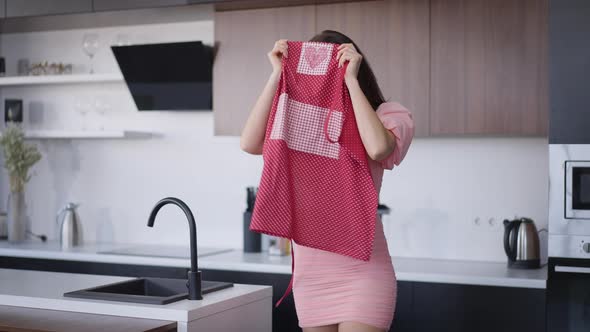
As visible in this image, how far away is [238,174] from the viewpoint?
424 centimetres

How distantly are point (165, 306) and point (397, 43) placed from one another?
1804 mm

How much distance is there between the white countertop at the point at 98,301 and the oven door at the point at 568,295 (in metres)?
1.05

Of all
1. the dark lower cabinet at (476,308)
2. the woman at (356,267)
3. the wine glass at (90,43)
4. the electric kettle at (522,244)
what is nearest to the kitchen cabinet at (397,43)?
the electric kettle at (522,244)

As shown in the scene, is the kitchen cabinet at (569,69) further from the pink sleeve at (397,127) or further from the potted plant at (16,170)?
the potted plant at (16,170)

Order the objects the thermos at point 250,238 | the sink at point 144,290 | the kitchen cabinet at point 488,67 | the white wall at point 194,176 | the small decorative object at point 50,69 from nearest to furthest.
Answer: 1. the sink at point 144,290
2. the kitchen cabinet at point 488,67
3. the white wall at point 194,176
4. the thermos at point 250,238
5. the small decorative object at point 50,69

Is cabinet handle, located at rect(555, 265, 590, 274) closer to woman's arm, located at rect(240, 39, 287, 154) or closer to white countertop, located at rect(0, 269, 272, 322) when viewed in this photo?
white countertop, located at rect(0, 269, 272, 322)

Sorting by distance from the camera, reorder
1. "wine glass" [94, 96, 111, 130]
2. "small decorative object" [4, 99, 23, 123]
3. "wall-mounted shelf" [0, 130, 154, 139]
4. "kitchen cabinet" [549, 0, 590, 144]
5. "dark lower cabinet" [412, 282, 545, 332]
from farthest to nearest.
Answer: "small decorative object" [4, 99, 23, 123], "wine glass" [94, 96, 111, 130], "wall-mounted shelf" [0, 130, 154, 139], "dark lower cabinet" [412, 282, 545, 332], "kitchen cabinet" [549, 0, 590, 144]

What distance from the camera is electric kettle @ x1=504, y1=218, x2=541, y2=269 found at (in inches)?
135

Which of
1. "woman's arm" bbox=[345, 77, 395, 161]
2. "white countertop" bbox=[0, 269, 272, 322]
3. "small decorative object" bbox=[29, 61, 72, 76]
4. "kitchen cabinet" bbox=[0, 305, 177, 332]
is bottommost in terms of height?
"kitchen cabinet" bbox=[0, 305, 177, 332]

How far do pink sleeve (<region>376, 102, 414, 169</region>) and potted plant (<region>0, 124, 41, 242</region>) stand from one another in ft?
8.60

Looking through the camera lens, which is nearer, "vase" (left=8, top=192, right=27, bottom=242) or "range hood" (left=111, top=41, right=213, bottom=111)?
"range hood" (left=111, top=41, right=213, bottom=111)

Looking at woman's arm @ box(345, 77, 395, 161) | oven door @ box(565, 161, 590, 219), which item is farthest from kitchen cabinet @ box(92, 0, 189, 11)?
oven door @ box(565, 161, 590, 219)

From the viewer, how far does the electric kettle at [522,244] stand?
11.3 feet

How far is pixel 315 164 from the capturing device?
237cm
